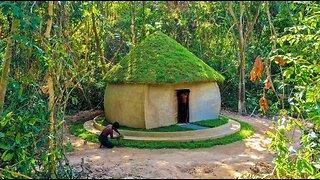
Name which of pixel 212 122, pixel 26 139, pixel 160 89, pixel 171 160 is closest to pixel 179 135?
pixel 160 89

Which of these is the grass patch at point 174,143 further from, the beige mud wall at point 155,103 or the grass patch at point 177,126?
the beige mud wall at point 155,103

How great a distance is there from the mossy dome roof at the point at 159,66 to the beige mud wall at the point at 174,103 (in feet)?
1.71

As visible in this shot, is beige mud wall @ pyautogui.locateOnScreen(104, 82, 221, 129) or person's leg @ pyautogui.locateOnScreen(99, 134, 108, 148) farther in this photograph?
beige mud wall @ pyautogui.locateOnScreen(104, 82, 221, 129)

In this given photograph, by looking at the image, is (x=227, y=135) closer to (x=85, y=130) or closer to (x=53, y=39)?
(x=85, y=130)

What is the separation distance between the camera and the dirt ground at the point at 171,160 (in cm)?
755

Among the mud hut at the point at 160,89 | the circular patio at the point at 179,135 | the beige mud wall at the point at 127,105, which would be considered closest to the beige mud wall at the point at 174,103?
the mud hut at the point at 160,89

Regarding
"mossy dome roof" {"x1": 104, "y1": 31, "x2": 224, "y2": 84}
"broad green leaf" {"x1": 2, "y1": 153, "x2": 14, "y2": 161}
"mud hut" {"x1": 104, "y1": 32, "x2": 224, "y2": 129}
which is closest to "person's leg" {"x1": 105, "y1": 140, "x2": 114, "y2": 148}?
"mud hut" {"x1": 104, "y1": 32, "x2": 224, "y2": 129}

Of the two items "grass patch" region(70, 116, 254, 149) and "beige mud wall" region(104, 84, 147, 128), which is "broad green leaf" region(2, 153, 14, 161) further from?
"beige mud wall" region(104, 84, 147, 128)

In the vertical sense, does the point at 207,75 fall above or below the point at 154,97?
above

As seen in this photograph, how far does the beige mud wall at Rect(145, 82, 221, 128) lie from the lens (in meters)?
12.4

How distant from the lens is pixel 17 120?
20.1 ft

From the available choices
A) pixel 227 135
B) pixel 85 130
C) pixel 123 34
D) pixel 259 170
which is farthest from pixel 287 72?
pixel 123 34

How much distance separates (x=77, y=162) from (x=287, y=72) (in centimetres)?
595

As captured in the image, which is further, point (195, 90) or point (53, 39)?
point (195, 90)
